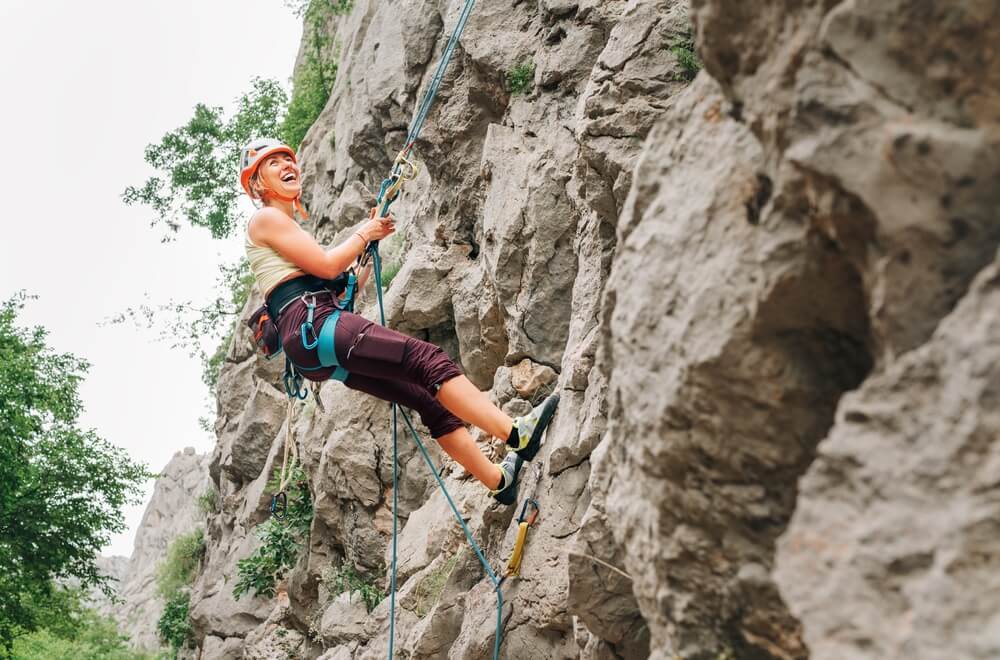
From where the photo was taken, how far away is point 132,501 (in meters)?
16.4

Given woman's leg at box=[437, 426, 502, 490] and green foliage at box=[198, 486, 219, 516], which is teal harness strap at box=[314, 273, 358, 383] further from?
→ green foliage at box=[198, 486, 219, 516]

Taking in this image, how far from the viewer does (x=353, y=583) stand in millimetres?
8133

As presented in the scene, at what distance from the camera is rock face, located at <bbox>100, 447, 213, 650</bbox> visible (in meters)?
32.1

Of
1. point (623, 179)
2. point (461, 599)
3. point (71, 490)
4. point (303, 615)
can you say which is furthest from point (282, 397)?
point (623, 179)

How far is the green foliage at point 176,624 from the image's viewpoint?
13.3 m

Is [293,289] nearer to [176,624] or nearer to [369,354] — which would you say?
[369,354]

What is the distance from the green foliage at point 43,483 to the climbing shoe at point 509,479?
10582 mm

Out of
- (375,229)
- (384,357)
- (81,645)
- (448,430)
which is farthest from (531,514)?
(81,645)

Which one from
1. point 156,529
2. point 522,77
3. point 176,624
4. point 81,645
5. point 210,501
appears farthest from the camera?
point 156,529

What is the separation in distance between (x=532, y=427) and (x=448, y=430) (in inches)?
20.7

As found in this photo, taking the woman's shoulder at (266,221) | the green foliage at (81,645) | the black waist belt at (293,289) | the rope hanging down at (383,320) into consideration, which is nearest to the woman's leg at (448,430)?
the rope hanging down at (383,320)

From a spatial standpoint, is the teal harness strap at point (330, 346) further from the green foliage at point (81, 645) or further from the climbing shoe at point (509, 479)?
the green foliage at point (81, 645)

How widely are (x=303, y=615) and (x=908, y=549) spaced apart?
790 centimetres

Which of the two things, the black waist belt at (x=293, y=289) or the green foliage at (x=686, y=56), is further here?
the black waist belt at (x=293, y=289)
